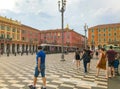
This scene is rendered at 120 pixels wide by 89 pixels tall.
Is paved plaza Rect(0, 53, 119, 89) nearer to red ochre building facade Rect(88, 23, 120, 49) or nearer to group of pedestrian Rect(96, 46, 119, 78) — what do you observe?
group of pedestrian Rect(96, 46, 119, 78)

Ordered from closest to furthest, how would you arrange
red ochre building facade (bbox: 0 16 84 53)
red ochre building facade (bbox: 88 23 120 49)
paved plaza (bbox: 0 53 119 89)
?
paved plaza (bbox: 0 53 119 89) → red ochre building facade (bbox: 0 16 84 53) → red ochre building facade (bbox: 88 23 120 49)

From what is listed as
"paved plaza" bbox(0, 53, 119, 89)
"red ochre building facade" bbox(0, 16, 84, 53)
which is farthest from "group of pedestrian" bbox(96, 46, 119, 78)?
"red ochre building facade" bbox(0, 16, 84, 53)

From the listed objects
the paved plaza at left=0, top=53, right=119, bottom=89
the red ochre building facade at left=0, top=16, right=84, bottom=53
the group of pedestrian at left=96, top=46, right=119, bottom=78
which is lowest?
the paved plaza at left=0, top=53, right=119, bottom=89

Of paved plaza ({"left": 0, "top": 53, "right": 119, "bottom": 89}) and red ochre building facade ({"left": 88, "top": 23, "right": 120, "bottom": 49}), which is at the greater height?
red ochre building facade ({"left": 88, "top": 23, "right": 120, "bottom": 49})

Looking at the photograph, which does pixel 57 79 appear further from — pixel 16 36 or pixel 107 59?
pixel 16 36

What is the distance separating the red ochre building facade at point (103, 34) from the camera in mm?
111875

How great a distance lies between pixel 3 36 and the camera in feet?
243

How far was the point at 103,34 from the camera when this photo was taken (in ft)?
378

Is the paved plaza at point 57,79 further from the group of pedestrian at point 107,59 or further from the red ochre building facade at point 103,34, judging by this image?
the red ochre building facade at point 103,34

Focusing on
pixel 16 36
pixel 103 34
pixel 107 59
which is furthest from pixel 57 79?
pixel 103 34

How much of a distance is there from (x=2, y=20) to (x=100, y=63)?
212 ft

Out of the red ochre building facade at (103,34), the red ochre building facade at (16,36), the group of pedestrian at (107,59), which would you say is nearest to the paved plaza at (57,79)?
the group of pedestrian at (107,59)

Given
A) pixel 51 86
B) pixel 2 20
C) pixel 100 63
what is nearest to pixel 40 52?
pixel 51 86

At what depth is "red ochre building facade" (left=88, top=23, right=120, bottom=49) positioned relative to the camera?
111875mm
